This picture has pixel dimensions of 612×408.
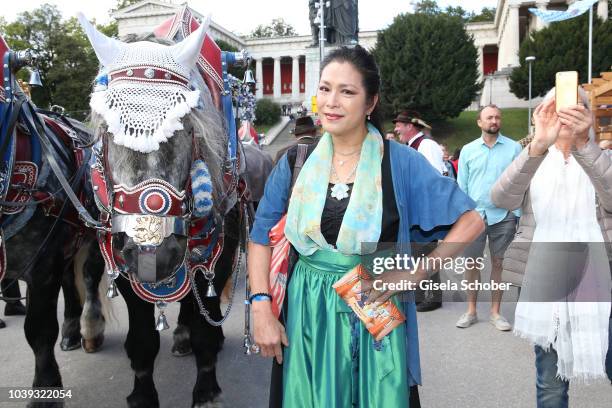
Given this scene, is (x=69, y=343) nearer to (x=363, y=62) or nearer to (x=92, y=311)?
(x=92, y=311)

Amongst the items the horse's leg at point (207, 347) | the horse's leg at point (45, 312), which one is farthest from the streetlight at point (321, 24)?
the horse's leg at point (45, 312)

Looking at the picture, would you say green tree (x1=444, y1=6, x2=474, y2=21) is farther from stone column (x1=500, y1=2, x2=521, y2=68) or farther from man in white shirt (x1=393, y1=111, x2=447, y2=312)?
man in white shirt (x1=393, y1=111, x2=447, y2=312)

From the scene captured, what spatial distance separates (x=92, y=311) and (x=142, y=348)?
1.70m

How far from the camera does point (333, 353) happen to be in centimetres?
222

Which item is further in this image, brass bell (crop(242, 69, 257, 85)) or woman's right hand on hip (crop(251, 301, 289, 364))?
brass bell (crop(242, 69, 257, 85))

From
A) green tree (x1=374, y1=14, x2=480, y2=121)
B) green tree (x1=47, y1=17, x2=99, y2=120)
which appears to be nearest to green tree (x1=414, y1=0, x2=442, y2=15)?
green tree (x1=374, y1=14, x2=480, y2=121)

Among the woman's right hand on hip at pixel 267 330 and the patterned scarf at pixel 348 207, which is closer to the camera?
the patterned scarf at pixel 348 207

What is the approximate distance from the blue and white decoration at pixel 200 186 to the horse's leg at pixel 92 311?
224 cm

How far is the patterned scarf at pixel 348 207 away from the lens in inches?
84.0

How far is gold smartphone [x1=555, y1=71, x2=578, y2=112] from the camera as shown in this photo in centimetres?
213

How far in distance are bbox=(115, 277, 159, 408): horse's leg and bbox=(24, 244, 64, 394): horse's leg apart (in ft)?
1.85

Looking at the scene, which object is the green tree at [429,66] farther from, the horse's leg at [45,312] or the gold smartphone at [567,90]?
the gold smartphone at [567,90]

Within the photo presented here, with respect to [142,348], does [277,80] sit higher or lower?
higher

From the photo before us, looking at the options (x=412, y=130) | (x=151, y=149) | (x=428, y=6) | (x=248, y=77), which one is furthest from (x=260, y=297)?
(x=428, y=6)
